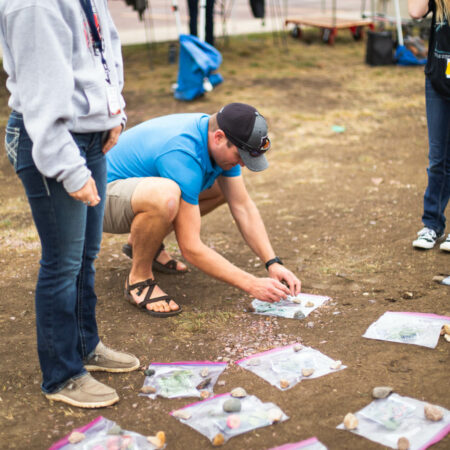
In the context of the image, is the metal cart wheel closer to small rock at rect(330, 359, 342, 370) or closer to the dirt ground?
the dirt ground

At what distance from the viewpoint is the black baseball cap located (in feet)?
8.39

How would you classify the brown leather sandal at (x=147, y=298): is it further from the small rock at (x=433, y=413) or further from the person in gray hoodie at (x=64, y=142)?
the small rock at (x=433, y=413)

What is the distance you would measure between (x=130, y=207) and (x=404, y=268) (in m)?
1.63

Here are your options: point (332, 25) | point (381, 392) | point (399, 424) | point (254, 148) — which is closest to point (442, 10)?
point (254, 148)

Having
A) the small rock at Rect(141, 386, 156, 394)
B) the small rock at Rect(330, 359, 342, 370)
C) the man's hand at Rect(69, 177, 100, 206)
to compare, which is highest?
the man's hand at Rect(69, 177, 100, 206)

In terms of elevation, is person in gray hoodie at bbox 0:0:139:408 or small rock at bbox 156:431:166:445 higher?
person in gray hoodie at bbox 0:0:139:408

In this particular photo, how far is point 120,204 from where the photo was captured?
2.91 m

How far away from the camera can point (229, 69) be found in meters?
8.76

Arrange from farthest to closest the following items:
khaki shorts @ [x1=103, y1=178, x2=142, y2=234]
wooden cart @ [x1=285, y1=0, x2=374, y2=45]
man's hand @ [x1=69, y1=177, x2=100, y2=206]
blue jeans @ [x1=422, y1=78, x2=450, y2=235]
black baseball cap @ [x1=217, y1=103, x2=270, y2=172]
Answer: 1. wooden cart @ [x1=285, y1=0, x2=374, y2=45]
2. blue jeans @ [x1=422, y1=78, x2=450, y2=235]
3. khaki shorts @ [x1=103, y1=178, x2=142, y2=234]
4. black baseball cap @ [x1=217, y1=103, x2=270, y2=172]
5. man's hand @ [x1=69, y1=177, x2=100, y2=206]

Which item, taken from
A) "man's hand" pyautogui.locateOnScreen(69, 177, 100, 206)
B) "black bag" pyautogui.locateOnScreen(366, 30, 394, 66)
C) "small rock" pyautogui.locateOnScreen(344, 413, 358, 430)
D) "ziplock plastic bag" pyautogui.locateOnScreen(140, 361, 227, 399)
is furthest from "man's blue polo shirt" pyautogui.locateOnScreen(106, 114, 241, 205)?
"black bag" pyautogui.locateOnScreen(366, 30, 394, 66)

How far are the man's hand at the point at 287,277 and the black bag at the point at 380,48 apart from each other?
685 cm

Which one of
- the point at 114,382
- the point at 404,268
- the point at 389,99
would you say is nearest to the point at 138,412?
the point at 114,382

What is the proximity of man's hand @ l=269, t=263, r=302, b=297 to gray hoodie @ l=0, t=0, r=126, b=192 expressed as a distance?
131 centimetres

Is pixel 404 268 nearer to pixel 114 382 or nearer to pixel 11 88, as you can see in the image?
pixel 114 382
